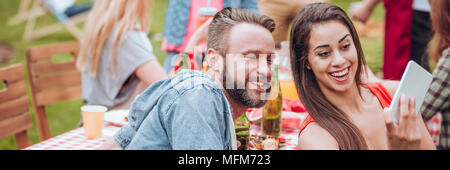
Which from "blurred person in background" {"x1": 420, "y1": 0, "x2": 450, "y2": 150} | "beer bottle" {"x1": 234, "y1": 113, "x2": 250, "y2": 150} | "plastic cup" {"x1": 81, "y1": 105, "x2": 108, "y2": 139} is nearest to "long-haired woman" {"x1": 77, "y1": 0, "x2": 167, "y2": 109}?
"plastic cup" {"x1": 81, "y1": 105, "x2": 108, "y2": 139}

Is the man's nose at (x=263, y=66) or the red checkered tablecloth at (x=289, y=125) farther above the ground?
the man's nose at (x=263, y=66)

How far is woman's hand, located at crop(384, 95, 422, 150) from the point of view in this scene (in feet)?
4.48

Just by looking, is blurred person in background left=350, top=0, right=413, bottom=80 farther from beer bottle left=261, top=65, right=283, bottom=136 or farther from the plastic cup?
the plastic cup

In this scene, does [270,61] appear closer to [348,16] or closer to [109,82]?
[348,16]

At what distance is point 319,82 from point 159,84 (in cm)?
49

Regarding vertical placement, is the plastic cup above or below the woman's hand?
below

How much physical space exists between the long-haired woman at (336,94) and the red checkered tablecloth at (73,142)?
942 mm

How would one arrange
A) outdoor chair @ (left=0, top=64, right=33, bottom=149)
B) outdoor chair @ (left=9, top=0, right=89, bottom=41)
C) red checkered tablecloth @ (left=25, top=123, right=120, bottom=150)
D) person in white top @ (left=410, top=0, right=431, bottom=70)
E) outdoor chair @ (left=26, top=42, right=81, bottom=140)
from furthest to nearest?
outdoor chair @ (left=9, top=0, right=89, bottom=41), person in white top @ (left=410, top=0, right=431, bottom=70), outdoor chair @ (left=26, top=42, right=81, bottom=140), outdoor chair @ (left=0, top=64, right=33, bottom=149), red checkered tablecloth @ (left=25, top=123, right=120, bottom=150)

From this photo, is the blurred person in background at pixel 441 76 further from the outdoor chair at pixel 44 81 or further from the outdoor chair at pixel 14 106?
the outdoor chair at pixel 44 81

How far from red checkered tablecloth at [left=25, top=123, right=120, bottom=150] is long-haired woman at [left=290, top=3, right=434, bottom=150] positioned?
942mm

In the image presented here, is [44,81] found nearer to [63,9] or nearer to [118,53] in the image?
[118,53]

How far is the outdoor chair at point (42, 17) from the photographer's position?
688 cm

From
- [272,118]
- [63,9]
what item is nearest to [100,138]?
[272,118]

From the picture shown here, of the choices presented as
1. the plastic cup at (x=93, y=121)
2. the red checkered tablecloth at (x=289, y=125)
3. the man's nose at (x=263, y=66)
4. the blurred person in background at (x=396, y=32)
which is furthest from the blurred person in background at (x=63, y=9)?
the man's nose at (x=263, y=66)
